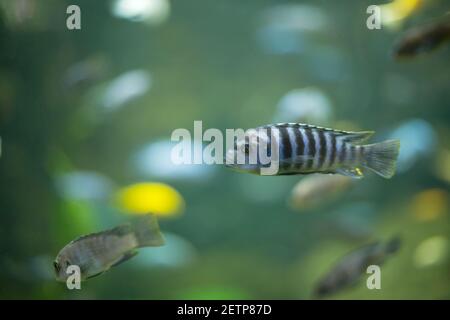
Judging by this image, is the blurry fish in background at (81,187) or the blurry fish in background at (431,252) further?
the blurry fish in background at (431,252)

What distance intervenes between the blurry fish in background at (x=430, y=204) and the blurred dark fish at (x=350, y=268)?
5.22ft

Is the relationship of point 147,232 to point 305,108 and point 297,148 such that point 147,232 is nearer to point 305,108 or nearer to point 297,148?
point 297,148

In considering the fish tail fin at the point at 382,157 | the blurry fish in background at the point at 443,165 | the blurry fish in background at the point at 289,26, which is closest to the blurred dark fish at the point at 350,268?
the fish tail fin at the point at 382,157

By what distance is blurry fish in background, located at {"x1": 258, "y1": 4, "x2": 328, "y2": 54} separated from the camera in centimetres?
483

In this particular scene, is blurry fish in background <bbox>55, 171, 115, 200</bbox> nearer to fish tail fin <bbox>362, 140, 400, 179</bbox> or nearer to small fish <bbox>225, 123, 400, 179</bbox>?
small fish <bbox>225, 123, 400, 179</bbox>

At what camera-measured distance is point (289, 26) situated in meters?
4.87

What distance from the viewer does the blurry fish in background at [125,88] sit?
14.8 ft

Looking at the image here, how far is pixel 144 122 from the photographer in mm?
5000

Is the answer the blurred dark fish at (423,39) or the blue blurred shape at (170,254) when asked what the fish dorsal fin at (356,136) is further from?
the blue blurred shape at (170,254)
